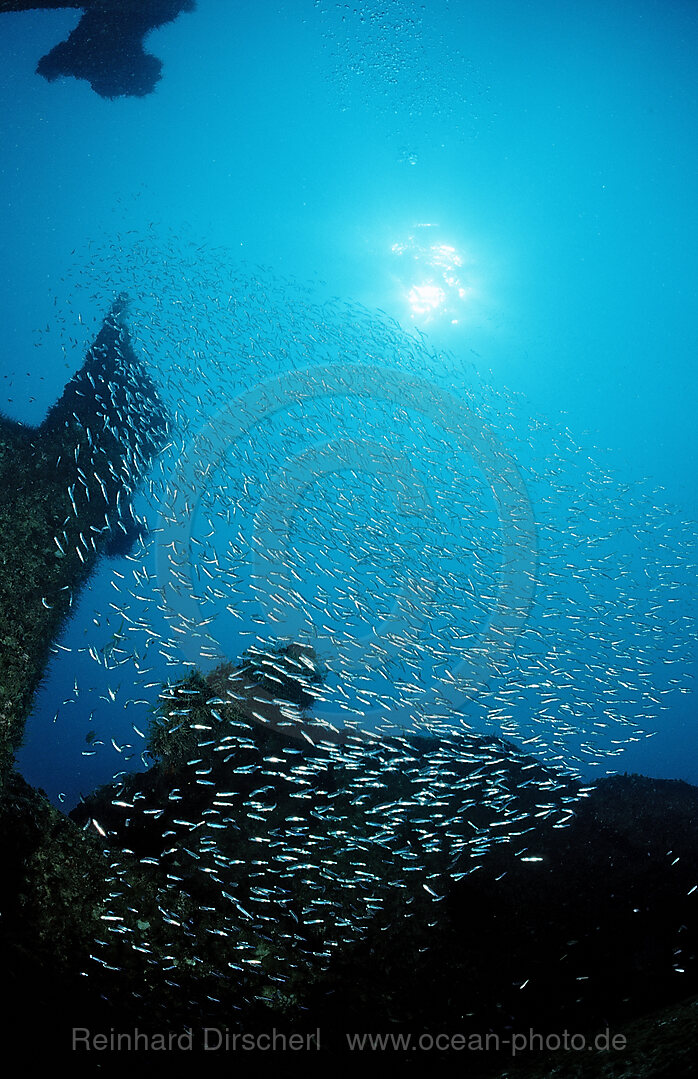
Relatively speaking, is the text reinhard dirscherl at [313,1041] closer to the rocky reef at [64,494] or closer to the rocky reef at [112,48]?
the rocky reef at [64,494]

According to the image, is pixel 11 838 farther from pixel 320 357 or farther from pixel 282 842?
pixel 320 357

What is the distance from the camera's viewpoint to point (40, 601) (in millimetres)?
6219

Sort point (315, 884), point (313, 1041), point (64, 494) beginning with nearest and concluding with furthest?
1. point (313, 1041)
2. point (315, 884)
3. point (64, 494)

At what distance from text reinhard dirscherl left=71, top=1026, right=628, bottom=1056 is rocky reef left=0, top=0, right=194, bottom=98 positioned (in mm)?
14410

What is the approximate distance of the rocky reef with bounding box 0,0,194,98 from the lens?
9.23 m

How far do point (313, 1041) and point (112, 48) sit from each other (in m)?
→ 17.2

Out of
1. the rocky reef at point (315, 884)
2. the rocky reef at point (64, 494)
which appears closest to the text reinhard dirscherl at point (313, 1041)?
the rocky reef at point (315, 884)

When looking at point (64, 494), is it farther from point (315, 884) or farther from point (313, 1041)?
point (313, 1041)

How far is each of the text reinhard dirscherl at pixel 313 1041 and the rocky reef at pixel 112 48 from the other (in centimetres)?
1441

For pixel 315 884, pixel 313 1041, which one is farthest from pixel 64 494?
pixel 313 1041

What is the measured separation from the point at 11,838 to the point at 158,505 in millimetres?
7489

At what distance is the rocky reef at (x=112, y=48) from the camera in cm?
923

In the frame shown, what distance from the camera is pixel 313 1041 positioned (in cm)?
417

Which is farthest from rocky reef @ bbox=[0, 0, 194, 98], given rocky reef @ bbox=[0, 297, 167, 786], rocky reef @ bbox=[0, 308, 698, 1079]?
rocky reef @ bbox=[0, 308, 698, 1079]
